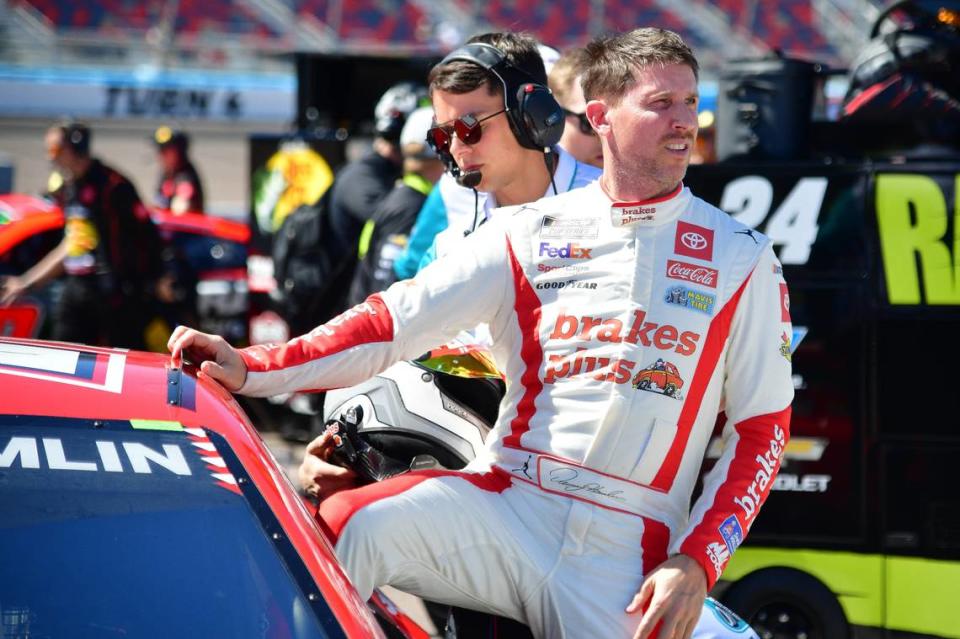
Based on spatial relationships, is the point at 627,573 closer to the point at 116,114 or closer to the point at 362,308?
the point at 362,308

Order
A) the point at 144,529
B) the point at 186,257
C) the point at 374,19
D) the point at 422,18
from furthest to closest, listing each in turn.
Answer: the point at 422,18 → the point at 374,19 → the point at 186,257 → the point at 144,529

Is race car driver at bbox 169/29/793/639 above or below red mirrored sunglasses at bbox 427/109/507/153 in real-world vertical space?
below

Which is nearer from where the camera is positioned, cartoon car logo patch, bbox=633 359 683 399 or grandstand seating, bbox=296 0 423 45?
cartoon car logo patch, bbox=633 359 683 399

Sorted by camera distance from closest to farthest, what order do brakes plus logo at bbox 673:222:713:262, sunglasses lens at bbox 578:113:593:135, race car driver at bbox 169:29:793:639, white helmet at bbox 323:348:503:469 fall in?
1. race car driver at bbox 169:29:793:639
2. brakes plus logo at bbox 673:222:713:262
3. white helmet at bbox 323:348:503:469
4. sunglasses lens at bbox 578:113:593:135

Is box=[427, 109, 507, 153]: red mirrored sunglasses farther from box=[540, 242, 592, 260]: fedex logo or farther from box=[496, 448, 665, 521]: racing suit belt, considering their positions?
box=[496, 448, 665, 521]: racing suit belt

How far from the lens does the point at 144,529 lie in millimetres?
1875

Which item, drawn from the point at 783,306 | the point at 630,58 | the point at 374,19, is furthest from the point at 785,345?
the point at 374,19

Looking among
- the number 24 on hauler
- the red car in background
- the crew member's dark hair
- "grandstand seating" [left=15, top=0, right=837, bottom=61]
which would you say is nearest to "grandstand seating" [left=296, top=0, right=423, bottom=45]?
"grandstand seating" [left=15, top=0, right=837, bottom=61]

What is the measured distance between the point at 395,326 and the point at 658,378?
1.61 feet

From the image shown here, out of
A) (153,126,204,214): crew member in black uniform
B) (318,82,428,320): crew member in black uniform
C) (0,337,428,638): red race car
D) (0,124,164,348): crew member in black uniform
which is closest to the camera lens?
(0,337,428,638): red race car

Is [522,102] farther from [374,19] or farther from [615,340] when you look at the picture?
[374,19]

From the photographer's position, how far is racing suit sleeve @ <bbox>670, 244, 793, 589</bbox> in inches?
91.7

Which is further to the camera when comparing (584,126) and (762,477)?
(584,126)

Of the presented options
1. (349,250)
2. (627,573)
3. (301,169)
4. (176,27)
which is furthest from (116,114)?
(627,573)
